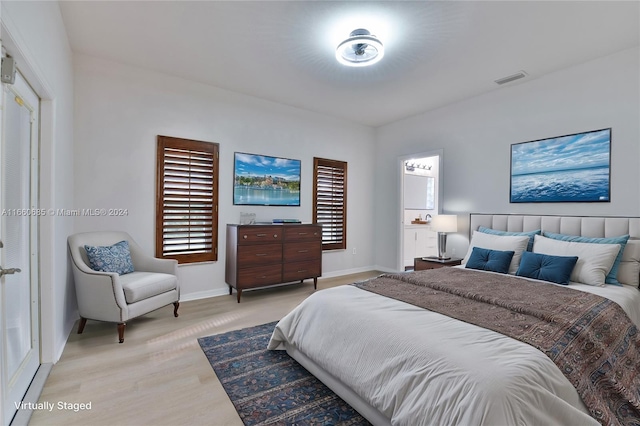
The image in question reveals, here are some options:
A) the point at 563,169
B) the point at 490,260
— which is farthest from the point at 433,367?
the point at 563,169

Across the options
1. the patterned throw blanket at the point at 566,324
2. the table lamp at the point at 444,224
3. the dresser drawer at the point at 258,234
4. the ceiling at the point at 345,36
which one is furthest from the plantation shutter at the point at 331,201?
the patterned throw blanket at the point at 566,324

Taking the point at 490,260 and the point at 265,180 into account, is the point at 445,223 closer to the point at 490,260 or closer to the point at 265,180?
the point at 490,260

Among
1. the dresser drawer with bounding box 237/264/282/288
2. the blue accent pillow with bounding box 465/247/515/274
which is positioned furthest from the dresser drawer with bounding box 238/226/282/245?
the blue accent pillow with bounding box 465/247/515/274

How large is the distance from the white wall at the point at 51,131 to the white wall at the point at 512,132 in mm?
4622

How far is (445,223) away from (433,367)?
3.17 m

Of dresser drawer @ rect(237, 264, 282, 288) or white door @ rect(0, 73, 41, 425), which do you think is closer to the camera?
white door @ rect(0, 73, 41, 425)

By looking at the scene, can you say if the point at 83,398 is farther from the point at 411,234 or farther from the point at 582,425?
the point at 411,234

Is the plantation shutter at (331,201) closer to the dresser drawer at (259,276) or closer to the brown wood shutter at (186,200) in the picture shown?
the dresser drawer at (259,276)

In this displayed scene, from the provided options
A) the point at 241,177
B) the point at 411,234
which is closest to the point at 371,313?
the point at 241,177

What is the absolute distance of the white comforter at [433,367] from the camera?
4.07 ft

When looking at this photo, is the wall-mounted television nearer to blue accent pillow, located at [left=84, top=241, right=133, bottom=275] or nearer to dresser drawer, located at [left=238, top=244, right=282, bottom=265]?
dresser drawer, located at [left=238, top=244, right=282, bottom=265]

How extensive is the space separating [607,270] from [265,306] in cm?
345

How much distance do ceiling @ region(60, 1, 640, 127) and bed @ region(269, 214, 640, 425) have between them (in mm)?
2017

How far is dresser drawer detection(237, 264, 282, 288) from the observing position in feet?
12.9
